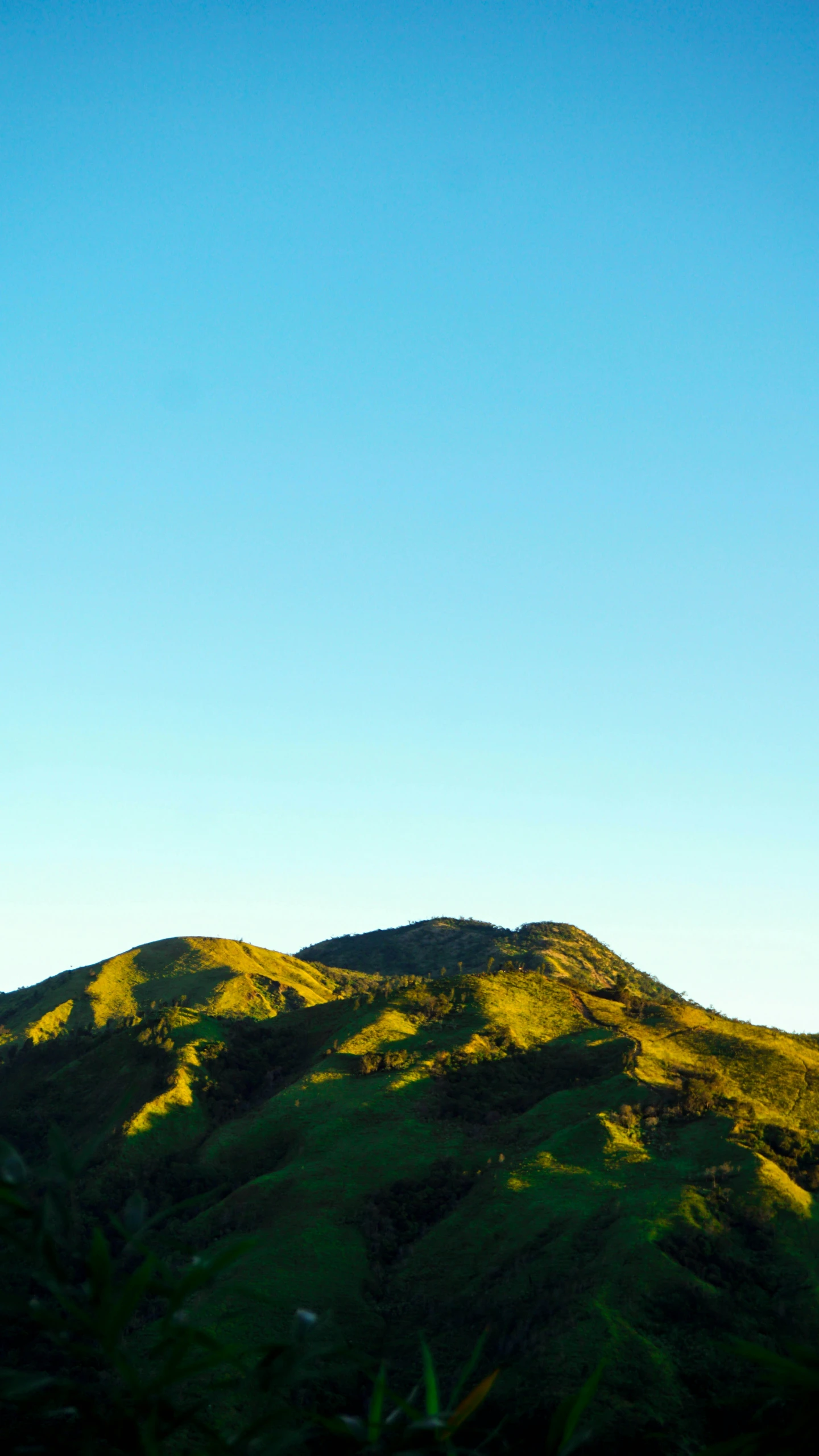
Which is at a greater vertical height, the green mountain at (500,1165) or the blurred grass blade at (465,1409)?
the blurred grass blade at (465,1409)

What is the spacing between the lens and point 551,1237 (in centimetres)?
2417

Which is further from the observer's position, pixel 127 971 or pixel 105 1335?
pixel 127 971

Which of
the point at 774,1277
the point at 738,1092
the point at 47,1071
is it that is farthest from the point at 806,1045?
the point at 47,1071

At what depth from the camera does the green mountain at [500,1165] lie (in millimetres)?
19938

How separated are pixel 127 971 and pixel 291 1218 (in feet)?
157

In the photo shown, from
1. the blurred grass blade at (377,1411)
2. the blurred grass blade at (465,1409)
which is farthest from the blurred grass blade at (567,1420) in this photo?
the blurred grass blade at (377,1411)

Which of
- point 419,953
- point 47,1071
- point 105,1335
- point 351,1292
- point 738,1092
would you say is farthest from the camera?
point 419,953

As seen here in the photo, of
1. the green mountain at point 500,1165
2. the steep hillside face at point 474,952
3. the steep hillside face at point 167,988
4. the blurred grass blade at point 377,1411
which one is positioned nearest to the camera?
the blurred grass blade at point 377,1411

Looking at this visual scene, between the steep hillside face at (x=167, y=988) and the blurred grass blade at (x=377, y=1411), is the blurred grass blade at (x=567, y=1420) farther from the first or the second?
the steep hillside face at (x=167, y=988)

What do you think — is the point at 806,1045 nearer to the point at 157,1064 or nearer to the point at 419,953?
the point at 157,1064

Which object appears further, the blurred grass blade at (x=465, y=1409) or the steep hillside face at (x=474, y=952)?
the steep hillside face at (x=474, y=952)

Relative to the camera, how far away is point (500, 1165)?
29.1 m

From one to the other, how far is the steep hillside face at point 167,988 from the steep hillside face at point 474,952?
14976mm

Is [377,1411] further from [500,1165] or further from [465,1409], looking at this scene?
[500,1165]
